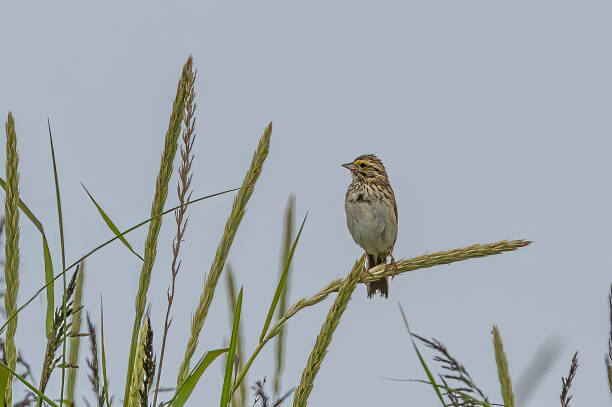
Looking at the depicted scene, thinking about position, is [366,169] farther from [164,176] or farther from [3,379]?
[3,379]

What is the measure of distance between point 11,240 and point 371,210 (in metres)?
7.40

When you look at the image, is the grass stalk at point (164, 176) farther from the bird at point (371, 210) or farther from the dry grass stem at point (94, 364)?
the bird at point (371, 210)

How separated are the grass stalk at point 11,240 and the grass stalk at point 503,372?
1134 millimetres

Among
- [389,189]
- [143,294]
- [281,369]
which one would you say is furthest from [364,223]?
[143,294]

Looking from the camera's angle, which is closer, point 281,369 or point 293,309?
point 293,309

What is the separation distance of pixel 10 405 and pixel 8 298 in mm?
251

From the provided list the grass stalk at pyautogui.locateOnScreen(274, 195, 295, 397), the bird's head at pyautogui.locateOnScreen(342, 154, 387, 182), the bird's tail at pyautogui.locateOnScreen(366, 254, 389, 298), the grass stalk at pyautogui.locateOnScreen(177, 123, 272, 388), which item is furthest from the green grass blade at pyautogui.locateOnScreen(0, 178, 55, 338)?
the bird's head at pyautogui.locateOnScreen(342, 154, 387, 182)

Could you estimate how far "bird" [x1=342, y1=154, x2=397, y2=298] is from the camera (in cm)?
929

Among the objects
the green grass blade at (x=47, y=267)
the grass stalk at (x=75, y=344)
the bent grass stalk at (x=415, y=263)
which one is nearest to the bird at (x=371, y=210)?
the bent grass stalk at (x=415, y=263)

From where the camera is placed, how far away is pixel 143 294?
2223 millimetres

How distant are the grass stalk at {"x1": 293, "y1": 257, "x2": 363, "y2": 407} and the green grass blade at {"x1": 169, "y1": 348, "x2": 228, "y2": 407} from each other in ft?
1.13

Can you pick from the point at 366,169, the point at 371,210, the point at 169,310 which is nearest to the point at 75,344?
the point at 169,310

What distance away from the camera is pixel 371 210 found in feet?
30.5

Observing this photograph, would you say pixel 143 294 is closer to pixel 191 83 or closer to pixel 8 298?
pixel 8 298
